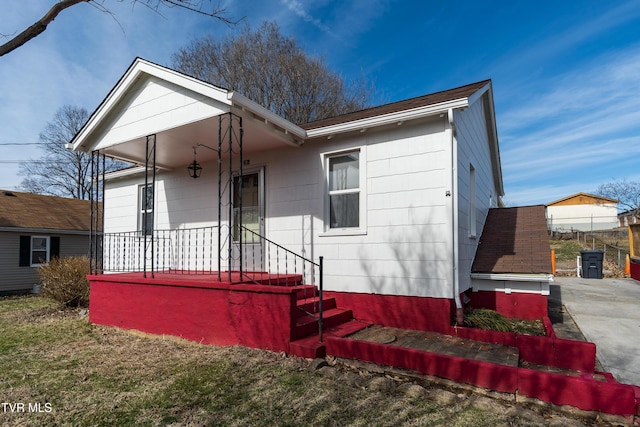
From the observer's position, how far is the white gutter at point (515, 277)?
228 inches

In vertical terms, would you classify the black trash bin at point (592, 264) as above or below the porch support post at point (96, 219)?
below

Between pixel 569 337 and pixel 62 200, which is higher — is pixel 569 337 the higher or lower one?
the lower one

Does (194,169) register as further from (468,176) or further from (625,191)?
(625,191)

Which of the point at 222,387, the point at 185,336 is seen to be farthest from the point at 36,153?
the point at 222,387

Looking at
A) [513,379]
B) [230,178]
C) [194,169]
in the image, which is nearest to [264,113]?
[230,178]

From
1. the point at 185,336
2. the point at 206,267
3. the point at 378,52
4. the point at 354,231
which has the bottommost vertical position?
the point at 185,336

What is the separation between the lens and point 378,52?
60.4 ft

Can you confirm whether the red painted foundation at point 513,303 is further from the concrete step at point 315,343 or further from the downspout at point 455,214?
the concrete step at point 315,343

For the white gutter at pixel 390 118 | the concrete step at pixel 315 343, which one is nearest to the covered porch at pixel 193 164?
the white gutter at pixel 390 118

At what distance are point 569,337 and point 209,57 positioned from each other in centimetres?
2077

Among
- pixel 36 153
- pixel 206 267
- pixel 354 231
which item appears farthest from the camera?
pixel 36 153

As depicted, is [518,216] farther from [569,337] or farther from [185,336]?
[185,336]

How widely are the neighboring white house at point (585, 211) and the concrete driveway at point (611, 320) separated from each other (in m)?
31.4

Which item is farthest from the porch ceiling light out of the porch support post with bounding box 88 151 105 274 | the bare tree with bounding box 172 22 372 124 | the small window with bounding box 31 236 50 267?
the bare tree with bounding box 172 22 372 124
